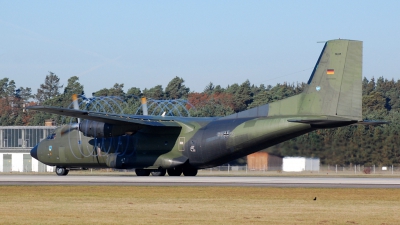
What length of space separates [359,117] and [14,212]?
62.7 feet

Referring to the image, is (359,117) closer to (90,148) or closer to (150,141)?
(150,141)

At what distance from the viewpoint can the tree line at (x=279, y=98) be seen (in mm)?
37188

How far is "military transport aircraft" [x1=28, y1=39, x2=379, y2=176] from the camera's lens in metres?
33.7

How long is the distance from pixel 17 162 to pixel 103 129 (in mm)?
27139

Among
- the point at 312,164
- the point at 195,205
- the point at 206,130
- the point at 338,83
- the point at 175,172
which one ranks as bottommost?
the point at 195,205

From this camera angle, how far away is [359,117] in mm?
33531

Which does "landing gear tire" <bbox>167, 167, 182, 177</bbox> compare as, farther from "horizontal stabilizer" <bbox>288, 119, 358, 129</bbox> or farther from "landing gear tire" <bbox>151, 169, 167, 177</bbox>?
"horizontal stabilizer" <bbox>288, 119, 358, 129</bbox>

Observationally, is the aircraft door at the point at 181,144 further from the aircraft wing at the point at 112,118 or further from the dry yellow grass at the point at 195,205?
the dry yellow grass at the point at 195,205

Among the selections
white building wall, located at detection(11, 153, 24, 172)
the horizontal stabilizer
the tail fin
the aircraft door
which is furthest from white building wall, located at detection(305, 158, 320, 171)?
white building wall, located at detection(11, 153, 24, 172)

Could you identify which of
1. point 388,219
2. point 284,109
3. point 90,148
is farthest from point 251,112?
point 388,219

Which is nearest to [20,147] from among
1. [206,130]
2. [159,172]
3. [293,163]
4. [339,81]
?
[159,172]

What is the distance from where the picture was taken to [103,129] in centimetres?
3859

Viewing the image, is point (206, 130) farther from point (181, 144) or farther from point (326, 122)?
point (326, 122)

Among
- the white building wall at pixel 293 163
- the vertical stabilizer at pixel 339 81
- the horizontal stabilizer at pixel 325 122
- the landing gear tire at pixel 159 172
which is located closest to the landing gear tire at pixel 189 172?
the landing gear tire at pixel 159 172
